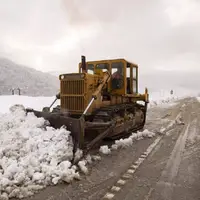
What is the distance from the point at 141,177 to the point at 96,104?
2991 mm

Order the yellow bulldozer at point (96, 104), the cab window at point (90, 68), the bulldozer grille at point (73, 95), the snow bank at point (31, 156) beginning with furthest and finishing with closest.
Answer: the cab window at point (90, 68)
the bulldozer grille at point (73, 95)
the yellow bulldozer at point (96, 104)
the snow bank at point (31, 156)

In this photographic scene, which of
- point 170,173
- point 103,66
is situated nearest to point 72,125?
point 170,173

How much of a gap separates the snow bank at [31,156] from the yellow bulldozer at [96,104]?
35 cm

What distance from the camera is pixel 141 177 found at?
4.43m

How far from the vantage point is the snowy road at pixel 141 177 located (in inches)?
146

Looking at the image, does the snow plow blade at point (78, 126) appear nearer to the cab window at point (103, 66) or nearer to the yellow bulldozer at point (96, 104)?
the yellow bulldozer at point (96, 104)

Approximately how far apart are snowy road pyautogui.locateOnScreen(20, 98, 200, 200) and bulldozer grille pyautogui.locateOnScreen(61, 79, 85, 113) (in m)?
1.74

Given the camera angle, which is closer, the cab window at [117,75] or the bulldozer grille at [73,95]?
the bulldozer grille at [73,95]

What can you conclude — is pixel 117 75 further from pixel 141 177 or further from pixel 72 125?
pixel 141 177

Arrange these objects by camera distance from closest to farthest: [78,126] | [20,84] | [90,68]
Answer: [78,126], [90,68], [20,84]

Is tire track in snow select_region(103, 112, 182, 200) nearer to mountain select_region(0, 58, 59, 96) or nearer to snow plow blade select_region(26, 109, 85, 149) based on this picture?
snow plow blade select_region(26, 109, 85, 149)

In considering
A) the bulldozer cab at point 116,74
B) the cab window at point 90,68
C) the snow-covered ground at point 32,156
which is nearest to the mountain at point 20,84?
the cab window at point 90,68

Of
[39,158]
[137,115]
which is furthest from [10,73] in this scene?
[39,158]

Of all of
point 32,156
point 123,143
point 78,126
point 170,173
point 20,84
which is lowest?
point 170,173
